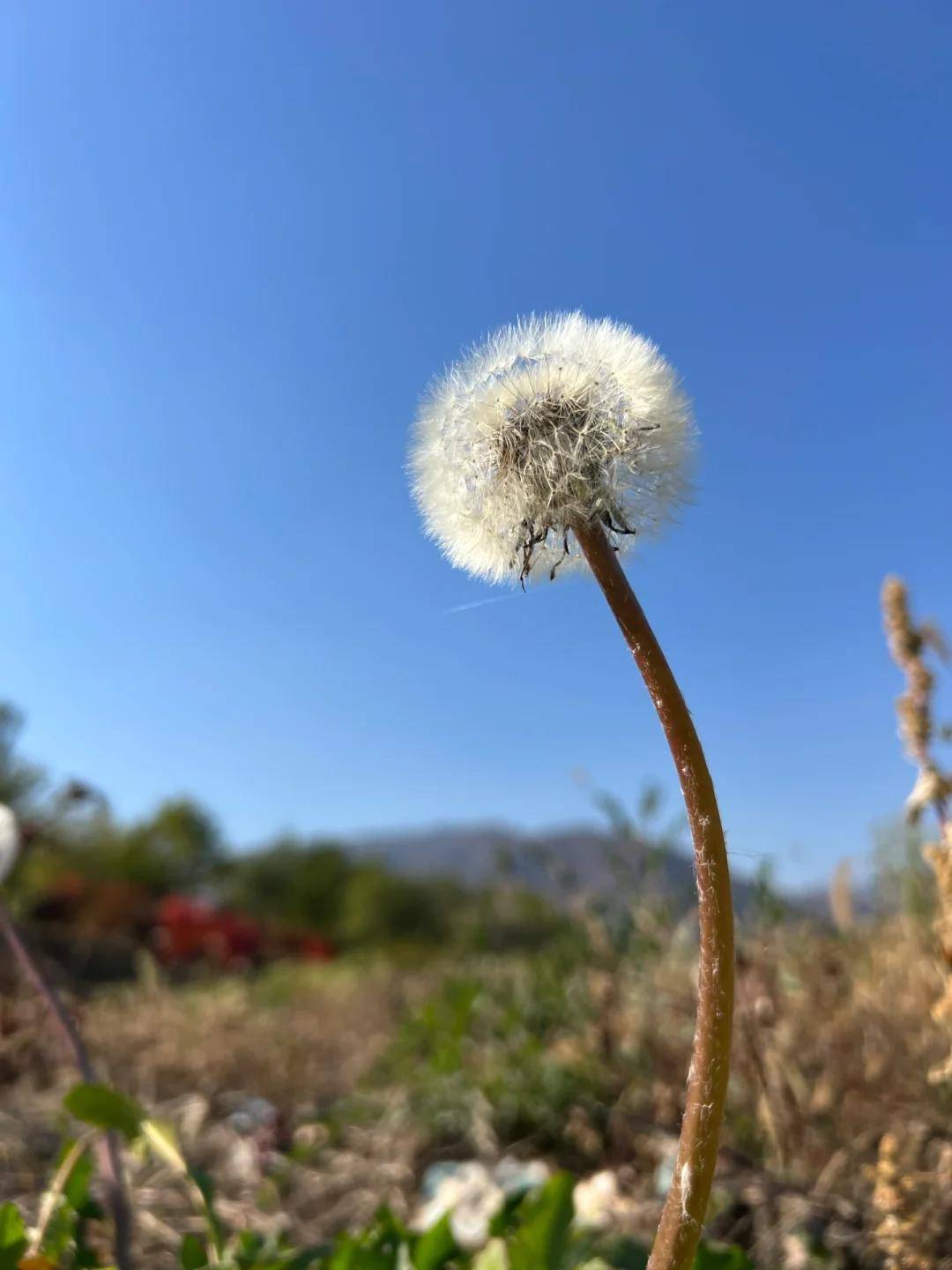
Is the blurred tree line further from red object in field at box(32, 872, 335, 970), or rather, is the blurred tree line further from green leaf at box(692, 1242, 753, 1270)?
green leaf at box(692, 1242, 753, 1270)

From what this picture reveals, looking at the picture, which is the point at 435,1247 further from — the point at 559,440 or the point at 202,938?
the point at 202,938

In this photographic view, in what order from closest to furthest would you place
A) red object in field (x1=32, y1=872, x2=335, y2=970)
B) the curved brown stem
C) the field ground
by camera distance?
the curved brown stem, the field ground, red object in field (x1=32, y1=872, x2=335, y2=970)

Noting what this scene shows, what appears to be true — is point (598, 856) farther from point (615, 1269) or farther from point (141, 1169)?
point (615, 1269)

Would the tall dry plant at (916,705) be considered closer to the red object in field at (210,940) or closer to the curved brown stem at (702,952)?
the curved brown stem at (702,952)

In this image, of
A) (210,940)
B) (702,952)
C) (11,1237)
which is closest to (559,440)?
(702,952)

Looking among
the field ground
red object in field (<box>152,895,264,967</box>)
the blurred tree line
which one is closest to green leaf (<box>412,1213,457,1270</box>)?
the field ground
